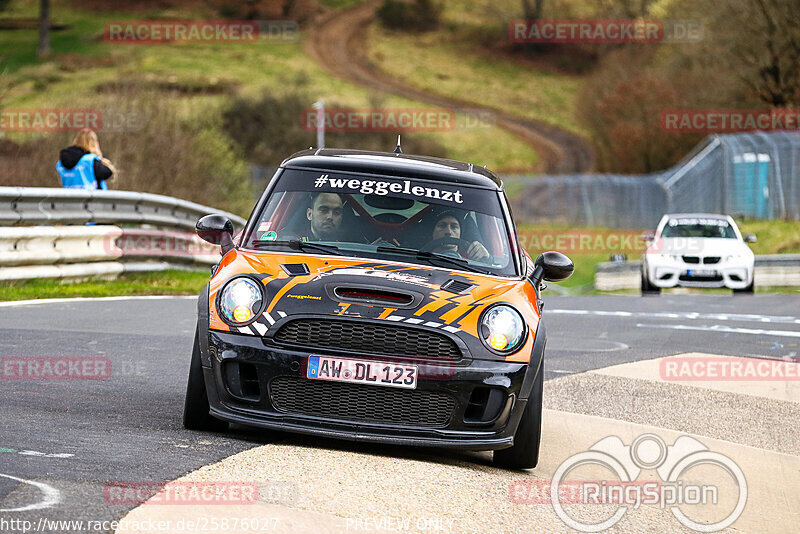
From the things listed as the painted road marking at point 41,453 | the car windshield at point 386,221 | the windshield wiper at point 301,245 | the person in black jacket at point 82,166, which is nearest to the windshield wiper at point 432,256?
the car windshield at point 386,221

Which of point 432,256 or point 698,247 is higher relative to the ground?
point 432,256

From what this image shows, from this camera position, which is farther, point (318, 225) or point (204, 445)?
point (318, 225)

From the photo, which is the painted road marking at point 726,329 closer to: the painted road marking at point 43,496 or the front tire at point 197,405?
the front tire at point 197,405

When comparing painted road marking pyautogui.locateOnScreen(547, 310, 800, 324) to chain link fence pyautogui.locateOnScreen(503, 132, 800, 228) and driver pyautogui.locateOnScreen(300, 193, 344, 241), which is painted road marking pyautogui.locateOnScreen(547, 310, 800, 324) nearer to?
driver pyautogui.locateOnScreen(300, 193, 344, 241)

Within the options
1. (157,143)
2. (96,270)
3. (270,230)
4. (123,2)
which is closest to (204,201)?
(157,143)

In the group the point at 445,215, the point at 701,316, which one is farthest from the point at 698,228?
the point at 445,215

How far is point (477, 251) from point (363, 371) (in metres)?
1.45

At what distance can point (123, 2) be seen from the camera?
10544 cm

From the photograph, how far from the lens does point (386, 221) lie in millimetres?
7637

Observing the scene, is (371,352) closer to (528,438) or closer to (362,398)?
(362,398)

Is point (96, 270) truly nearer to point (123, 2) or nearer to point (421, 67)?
point (421, 67)

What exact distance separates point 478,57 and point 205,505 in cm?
10231

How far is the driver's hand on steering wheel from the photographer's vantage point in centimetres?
750

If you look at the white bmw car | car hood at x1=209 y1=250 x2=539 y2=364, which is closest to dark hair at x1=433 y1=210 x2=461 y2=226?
car hood at x1=209 y1=250 x2=539 y2=364
